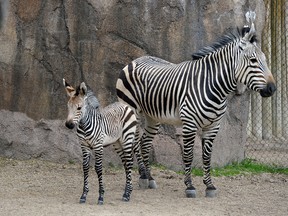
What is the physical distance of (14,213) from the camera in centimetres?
612

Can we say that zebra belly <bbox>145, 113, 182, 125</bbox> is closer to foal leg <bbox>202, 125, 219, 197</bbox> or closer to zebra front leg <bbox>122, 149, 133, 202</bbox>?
foal leg <bbox>202, 125, 219, 197</bbox>

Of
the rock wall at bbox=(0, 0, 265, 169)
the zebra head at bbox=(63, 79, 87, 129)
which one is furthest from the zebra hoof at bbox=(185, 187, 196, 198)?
the zebra head at bbox=(63, 79, 87, 129)

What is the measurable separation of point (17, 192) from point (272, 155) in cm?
498

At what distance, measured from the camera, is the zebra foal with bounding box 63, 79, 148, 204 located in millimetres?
6551

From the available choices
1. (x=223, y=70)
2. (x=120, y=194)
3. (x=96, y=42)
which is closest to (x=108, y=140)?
(x=120, y=194)

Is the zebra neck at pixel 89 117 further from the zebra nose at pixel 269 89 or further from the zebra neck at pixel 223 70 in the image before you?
the zebra nose at pixel 269 89

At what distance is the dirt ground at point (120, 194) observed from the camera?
6.47 meters

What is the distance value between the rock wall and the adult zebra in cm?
95

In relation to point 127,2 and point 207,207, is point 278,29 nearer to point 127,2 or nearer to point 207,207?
point 127,2

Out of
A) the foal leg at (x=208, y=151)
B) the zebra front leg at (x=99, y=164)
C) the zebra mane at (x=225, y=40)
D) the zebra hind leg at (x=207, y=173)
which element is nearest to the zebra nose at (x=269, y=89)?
the zebra mane at (x=225, y=40)

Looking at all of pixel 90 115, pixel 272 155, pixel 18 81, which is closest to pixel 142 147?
pixel 90 115

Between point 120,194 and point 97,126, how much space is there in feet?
3.80

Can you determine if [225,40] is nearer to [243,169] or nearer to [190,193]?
[190,193]

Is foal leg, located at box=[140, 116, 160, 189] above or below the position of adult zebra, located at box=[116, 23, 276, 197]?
below
